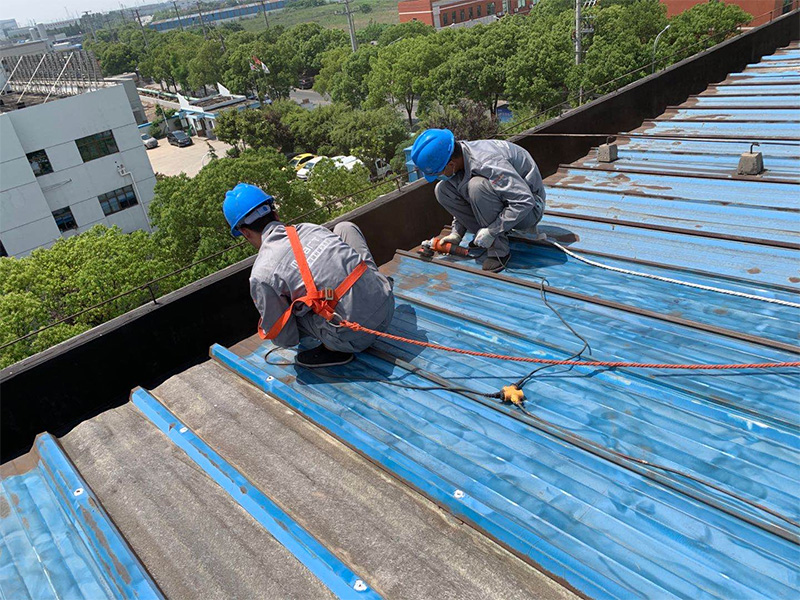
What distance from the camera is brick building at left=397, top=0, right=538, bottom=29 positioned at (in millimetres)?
79750

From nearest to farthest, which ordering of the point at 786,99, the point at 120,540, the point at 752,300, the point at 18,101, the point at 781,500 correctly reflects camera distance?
the point at 781,500 < the point at 120,540 < the point at 752,300 < the point at 786,99 < the point at 18,101

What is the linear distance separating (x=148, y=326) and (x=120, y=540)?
2.08 m

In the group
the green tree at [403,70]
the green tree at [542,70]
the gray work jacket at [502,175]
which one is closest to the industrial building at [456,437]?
the gray work jacket at [502,175]

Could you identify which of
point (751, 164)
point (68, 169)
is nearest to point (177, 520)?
point (751, 164)

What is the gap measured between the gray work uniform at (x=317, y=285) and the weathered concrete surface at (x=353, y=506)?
2.05 ft

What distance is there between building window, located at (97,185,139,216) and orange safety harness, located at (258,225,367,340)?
32599 millimetres

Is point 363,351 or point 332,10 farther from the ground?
point 332,10

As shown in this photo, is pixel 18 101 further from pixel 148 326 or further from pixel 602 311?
pixel 602 311

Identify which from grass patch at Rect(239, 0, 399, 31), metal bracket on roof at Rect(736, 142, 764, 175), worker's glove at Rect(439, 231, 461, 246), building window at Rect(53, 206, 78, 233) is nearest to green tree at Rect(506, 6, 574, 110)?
building window at Rect(53, 206, 78, 233)

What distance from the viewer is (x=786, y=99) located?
380 inches

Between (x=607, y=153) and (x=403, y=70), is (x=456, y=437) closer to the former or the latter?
(x=607, y=153)

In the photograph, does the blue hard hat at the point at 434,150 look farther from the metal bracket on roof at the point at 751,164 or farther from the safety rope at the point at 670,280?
the metal bracket on roof at the point at 751,164

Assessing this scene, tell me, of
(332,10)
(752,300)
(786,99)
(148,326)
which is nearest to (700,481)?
(752,300)

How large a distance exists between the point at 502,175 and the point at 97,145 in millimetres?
31938
